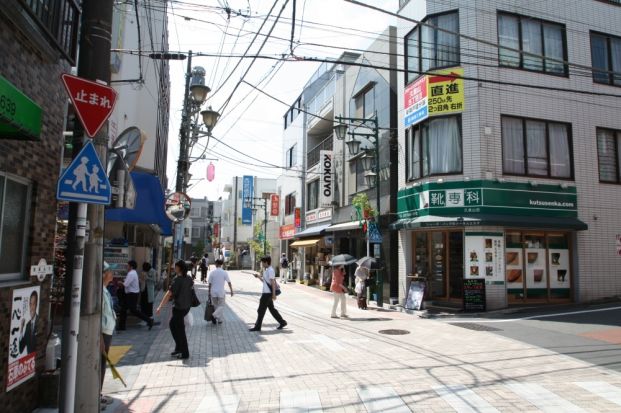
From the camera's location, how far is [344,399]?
19.7ft

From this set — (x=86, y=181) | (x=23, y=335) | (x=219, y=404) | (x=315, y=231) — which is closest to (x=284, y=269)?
(x=315, y=231)

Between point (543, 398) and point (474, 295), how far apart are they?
867 cm

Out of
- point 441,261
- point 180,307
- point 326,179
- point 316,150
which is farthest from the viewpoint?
point 316,150

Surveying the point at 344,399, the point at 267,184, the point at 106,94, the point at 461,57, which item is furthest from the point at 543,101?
the point at 267,184

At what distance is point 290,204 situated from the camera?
35031mm

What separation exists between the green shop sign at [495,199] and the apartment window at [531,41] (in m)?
4.29

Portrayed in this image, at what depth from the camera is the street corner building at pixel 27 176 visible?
15.3 ft

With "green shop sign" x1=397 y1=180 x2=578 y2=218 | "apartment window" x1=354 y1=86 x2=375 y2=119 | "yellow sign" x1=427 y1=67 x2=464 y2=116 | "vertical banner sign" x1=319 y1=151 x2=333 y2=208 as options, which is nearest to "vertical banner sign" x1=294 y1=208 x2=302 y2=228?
"vertical banner sign" x1=319 y1=151 x2=333 y2=208

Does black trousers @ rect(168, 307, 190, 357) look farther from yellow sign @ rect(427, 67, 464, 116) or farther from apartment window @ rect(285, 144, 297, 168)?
apartment window @ rect(285, 144, 297, 168)

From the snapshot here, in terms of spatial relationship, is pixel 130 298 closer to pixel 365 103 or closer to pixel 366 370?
pixel 366 370

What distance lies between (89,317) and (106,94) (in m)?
2.22

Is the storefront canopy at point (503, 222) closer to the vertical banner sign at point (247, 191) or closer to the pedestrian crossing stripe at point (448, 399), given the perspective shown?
the pedestrian crossing stripe at point (448, 399)

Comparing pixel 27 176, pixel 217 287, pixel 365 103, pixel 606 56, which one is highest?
pixel 606 56

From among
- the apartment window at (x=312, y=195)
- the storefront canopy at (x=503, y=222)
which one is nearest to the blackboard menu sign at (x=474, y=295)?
the storefront canopy at (x=503, y=222)
